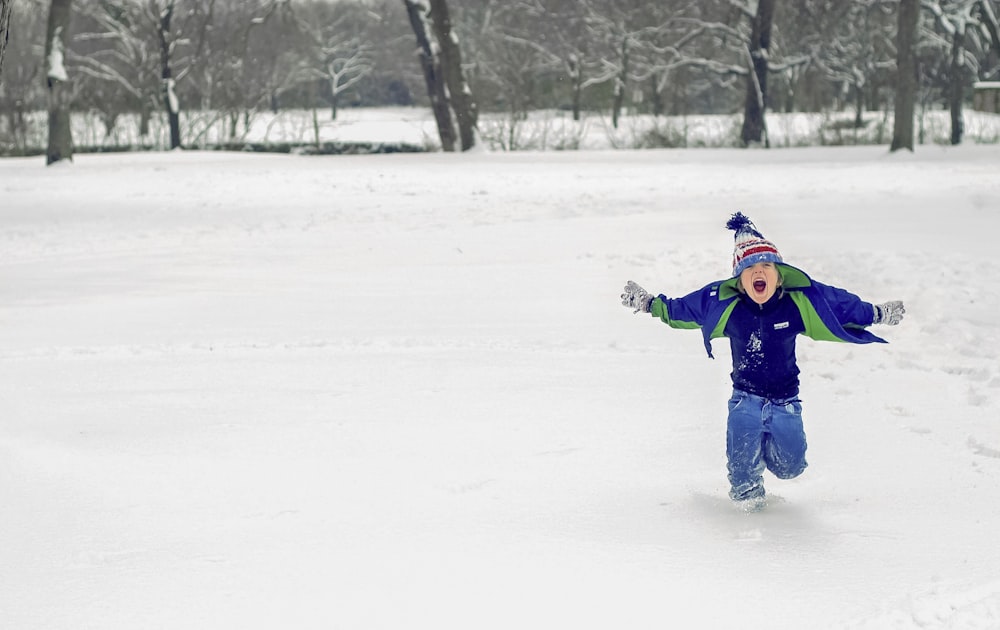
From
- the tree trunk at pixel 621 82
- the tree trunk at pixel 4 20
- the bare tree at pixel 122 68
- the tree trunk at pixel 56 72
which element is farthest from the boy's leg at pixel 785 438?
the tree trunk at pixel 621 82

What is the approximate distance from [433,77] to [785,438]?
2604cm

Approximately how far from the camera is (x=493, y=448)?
5656mm

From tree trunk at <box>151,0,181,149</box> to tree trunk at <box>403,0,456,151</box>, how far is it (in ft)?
33.8

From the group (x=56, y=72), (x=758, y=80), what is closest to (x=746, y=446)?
(x=56, y=72)

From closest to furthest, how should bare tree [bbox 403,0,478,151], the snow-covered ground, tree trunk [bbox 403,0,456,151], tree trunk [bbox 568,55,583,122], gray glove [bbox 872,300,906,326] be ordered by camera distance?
the snow-covered ground → gray glove [bbox 872,300,906,326] → tree trunk [bbox 403,0,456,151] → bare tree [bbox 403,0,478,151] → tree trunk [bbox 568,55,583,122]

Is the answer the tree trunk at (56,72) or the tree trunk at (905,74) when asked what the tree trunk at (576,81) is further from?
the tree trunk at (56,72)

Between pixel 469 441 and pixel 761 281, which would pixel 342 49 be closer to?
pixel 469 441

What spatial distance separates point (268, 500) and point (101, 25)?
151ft

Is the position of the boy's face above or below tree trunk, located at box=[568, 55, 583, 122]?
below

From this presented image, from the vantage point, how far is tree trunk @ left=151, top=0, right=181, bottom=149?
3741 centimetres

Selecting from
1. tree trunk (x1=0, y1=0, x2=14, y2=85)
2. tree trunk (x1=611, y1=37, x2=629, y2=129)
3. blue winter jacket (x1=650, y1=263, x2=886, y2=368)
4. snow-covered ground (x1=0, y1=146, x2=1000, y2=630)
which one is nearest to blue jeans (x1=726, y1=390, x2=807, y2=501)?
snow-covered ground (x1=0, y1=146, x2=1000, y2=630)

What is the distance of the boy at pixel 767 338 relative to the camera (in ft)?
15.1

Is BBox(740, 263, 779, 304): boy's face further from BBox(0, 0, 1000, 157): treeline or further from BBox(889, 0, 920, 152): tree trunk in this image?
BBox(0, 0, 1000, 157): treeline

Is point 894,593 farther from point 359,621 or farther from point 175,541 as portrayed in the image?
point 175,541
